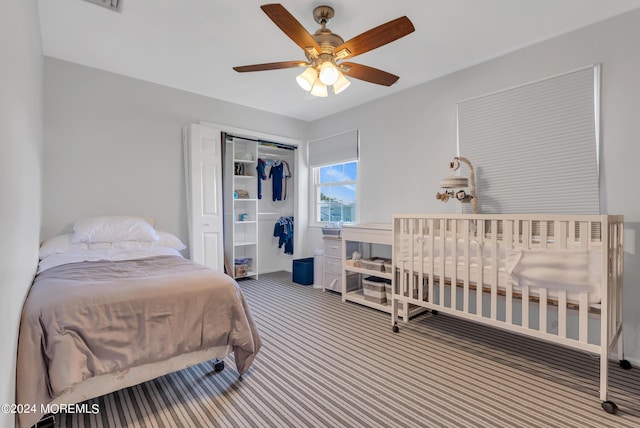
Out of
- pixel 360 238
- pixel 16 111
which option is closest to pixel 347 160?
pixel 360 238

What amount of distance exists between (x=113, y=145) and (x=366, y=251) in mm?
3199

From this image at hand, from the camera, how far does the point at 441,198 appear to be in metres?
2.94

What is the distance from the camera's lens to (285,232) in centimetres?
489

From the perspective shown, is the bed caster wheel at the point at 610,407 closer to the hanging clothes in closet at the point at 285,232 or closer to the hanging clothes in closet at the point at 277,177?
the hanging clothes in closet at the point at 285,232

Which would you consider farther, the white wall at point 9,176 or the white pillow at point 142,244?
the white pillow at point 142,244

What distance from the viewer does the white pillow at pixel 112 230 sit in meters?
2.72

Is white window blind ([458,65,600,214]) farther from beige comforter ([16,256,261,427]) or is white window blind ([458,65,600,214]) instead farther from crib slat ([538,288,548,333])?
beige comforter ([16,256,261,427])

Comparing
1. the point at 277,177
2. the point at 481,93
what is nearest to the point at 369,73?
the point at 481,93

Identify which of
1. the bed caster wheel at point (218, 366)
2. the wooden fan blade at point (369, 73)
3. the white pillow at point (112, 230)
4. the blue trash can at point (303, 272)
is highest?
the wooden fan blade at point (369, 73)

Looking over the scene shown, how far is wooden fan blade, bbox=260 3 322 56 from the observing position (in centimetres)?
154

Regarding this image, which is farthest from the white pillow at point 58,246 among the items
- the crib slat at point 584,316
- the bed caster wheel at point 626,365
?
the bed caster wheel at point 626,365

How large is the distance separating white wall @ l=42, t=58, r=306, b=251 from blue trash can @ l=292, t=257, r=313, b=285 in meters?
1.55

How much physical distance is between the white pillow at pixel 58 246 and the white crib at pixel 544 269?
117 inches

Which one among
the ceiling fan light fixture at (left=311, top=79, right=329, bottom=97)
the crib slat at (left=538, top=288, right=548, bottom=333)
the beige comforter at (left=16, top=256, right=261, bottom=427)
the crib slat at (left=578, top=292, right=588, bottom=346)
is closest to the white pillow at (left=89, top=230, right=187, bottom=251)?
the beige comforter at (left=16, top=256, right=261, bottom=427)
